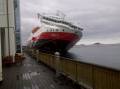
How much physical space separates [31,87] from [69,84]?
148 cm

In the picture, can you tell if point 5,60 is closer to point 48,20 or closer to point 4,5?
point 4,5

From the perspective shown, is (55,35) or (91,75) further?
(55,35)

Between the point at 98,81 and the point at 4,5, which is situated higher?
the point at 4,5

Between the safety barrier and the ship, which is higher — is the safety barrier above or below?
below

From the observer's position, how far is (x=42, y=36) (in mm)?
33812

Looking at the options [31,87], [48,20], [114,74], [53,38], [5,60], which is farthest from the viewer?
[48,20]

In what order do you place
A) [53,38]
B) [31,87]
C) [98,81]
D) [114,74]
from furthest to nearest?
[53,38]
[31,87]
[98,81]
[114,74]

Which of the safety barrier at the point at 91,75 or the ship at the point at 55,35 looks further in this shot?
the ship at the point at 55,35

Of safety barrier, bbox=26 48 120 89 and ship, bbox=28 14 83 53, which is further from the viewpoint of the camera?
ship, bbox=28 14 83 53

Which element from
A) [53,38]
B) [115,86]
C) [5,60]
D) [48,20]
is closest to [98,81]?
[115,86]

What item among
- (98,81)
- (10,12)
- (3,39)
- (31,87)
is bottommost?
(31,87)

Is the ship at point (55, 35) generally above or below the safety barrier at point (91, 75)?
above

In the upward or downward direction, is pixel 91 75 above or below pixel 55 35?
below

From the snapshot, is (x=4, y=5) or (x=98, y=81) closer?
(x=98, y=81)
